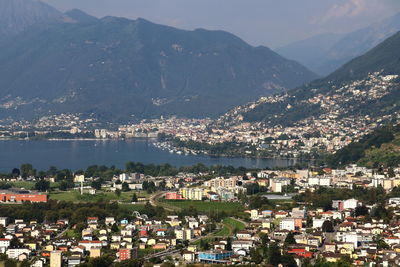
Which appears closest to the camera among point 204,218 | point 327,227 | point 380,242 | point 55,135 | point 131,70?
point 380,242

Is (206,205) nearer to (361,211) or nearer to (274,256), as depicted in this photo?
(361,211)

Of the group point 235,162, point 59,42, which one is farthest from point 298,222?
point 59,42

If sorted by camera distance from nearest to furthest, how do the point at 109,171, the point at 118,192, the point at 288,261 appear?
1. the point at 288,261
2. the point at 118,192
3. the point at 109,171

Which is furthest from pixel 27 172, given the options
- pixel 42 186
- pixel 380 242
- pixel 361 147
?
pixel 380 242

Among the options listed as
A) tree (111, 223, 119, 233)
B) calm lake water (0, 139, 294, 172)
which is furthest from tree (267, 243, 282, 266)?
calm lake water (0, 139, 294, 172)

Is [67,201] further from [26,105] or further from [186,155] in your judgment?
[26,105]

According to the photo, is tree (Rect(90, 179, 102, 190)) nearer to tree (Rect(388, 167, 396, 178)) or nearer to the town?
the town
